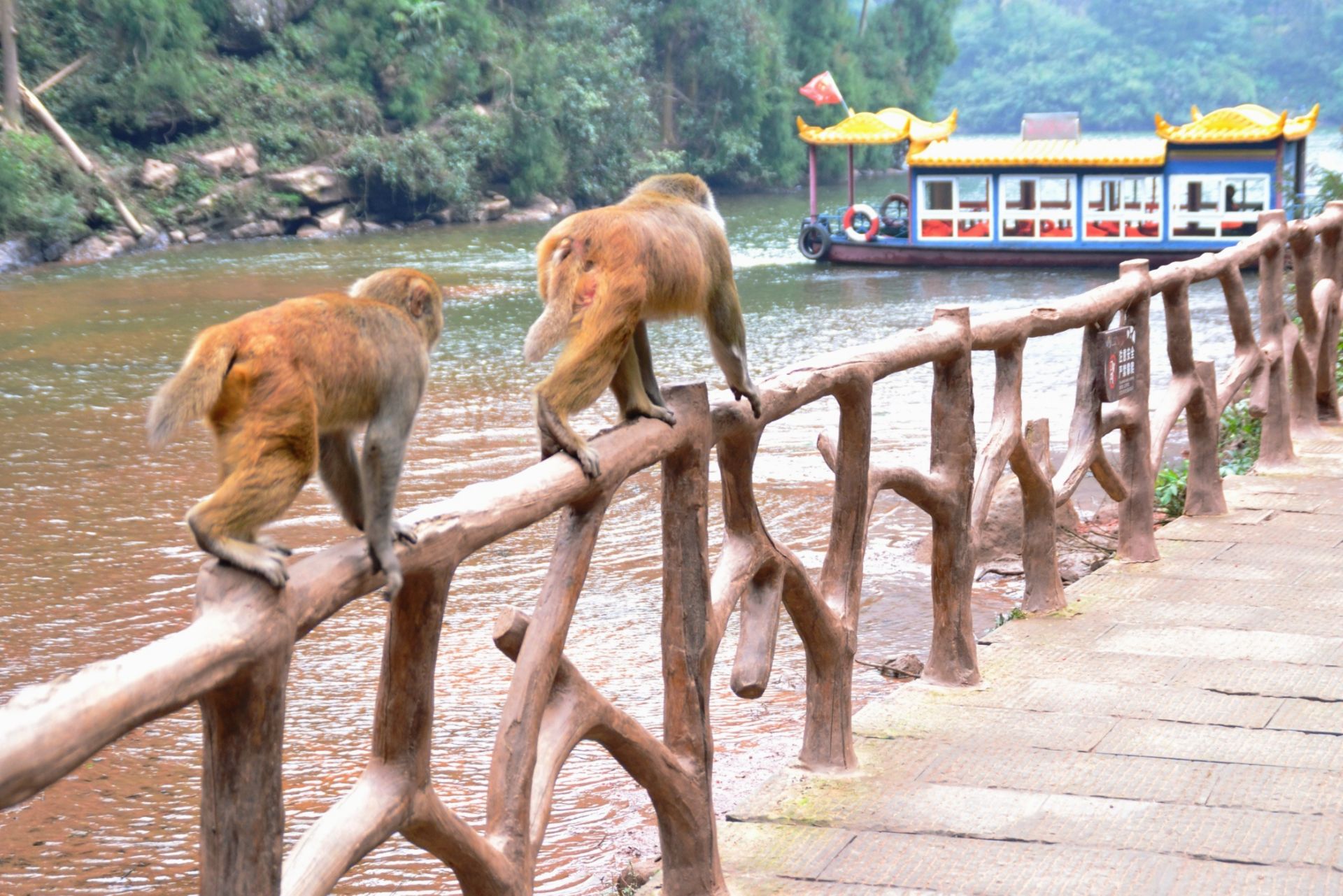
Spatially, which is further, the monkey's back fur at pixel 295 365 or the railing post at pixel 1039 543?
the railing post at pixel 1039 543

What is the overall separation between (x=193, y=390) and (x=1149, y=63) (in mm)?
67694

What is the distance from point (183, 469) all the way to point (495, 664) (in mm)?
4498

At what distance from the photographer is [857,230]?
21.5m

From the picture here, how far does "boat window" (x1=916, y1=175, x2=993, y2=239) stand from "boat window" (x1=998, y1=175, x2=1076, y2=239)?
10.6 inches

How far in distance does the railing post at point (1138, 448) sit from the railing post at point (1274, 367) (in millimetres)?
1396

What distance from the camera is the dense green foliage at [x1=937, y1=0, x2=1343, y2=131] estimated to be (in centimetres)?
6122

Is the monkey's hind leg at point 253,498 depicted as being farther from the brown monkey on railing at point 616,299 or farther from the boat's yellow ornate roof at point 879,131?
the boat's yellow ornate roof at point 879,131

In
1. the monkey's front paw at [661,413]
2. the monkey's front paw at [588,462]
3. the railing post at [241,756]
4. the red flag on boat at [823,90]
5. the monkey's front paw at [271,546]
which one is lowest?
the railing post at [241,756]

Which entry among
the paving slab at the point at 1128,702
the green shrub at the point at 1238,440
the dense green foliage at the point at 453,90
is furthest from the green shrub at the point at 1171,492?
the dense green foliage at the point at 453,90

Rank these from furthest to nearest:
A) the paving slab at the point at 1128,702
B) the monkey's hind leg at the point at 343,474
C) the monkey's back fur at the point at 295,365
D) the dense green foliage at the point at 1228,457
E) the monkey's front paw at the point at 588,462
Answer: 1. the dense green foliage at the point at 1228,457
2. the paving slab at the point at 1128,702
3. the monkey's front paw at the point at 588,462
4. the monkey's hind leg at the point at 343,474
5. the monkey's back fur at the point at 295,365

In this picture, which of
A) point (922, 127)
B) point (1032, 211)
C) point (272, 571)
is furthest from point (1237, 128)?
point (272, 571)

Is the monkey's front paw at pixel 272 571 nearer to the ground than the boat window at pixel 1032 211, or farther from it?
farther from it

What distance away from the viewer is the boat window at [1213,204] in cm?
1823

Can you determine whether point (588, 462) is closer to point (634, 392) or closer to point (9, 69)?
point (634, 392)
